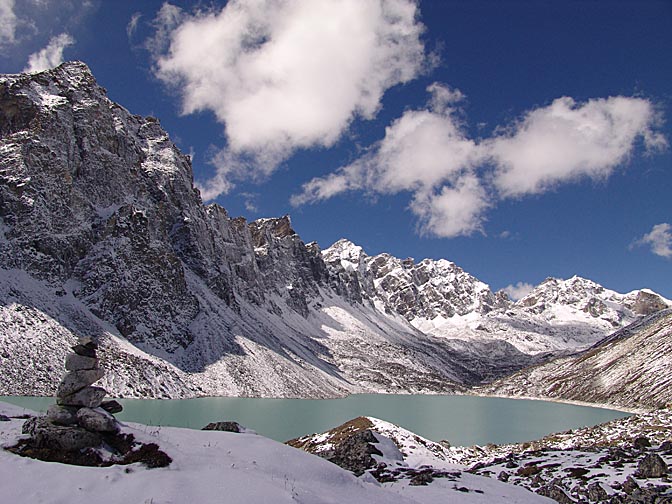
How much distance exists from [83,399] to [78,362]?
188 centimetres

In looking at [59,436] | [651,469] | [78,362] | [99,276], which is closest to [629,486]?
[651,469]

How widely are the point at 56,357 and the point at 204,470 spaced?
103489mm

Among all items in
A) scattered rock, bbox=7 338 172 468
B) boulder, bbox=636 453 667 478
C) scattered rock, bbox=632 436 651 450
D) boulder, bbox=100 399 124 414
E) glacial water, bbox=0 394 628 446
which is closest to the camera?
scattered rock, bbox=7 338 172 468

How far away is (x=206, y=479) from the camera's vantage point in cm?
1634

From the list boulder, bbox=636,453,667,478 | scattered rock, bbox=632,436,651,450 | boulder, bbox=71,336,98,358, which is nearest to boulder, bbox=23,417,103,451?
boulder, bbox=71,336,98,358

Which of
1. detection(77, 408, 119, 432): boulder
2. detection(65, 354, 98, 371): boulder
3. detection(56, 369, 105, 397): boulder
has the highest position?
detection(65, 354, 98, 371): boulder

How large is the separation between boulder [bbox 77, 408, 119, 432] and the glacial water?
5229 centimetres

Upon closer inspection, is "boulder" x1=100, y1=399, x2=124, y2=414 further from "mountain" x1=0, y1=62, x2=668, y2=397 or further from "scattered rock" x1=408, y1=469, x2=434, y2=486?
"mountain" x1=0, y1=62, x2=668, y2=397

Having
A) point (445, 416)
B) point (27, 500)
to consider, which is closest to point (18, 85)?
point (445, 416)

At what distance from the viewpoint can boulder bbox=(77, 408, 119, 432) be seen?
1934 centimetres

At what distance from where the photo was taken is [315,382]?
167 m

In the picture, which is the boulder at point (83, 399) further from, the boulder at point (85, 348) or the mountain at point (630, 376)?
the mountain at point (630, 376)

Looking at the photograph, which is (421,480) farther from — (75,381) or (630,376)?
(630,376)

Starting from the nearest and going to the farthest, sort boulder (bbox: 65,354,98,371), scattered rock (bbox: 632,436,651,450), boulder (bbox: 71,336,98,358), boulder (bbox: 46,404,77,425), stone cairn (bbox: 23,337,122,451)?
stone cairn (bbox: 23,337,122,451) → boulder (bbox: 46,404,77,425) → boulder (bbox: 65,354,98,371) → boulder (bbox: 71,336,98,358) → scattered rock (bbox: 632,436,651,450)
